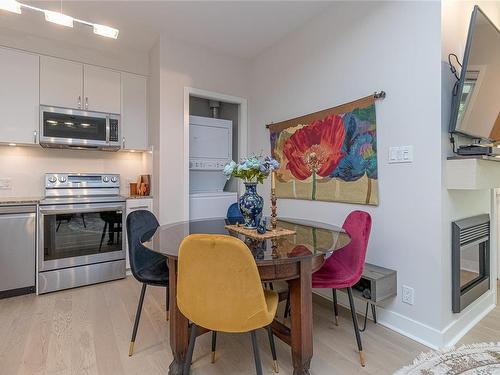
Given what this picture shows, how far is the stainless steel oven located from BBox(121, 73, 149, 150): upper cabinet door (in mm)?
605

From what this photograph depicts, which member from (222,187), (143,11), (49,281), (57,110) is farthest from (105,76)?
(49,281)

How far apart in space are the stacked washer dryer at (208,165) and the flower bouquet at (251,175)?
1.67m

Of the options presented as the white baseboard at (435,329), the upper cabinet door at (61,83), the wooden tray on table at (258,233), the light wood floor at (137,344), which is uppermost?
the upper cabinet door at (61,83)


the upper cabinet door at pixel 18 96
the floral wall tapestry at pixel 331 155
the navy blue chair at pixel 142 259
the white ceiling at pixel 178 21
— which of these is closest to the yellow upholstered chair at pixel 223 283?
the navy blue chair at pixel 142 259

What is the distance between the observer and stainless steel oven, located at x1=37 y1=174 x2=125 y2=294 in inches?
109

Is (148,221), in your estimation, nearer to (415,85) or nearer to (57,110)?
(57,110)

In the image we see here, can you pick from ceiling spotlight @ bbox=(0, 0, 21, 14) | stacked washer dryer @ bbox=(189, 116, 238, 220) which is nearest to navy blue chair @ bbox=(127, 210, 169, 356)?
stacked washer dryer @ bbox=(189, 116, 238, 220)

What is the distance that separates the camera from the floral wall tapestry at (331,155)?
2.24 metres

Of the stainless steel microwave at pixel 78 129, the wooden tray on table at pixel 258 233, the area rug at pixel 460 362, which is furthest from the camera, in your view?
the stainless steel microwave at pixel 78 129

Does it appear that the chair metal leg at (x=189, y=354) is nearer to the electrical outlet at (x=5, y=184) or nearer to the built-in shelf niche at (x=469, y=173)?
the built-in shelf niche at (x=469, y=173)

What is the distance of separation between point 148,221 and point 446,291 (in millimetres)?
2202

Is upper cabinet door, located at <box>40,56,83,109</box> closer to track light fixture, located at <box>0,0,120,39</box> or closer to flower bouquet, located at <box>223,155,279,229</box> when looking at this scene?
track light fixture, located at <box>0,0,120,39</box>

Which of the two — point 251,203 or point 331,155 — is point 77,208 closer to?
point 251,203

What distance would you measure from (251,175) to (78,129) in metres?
2.41
